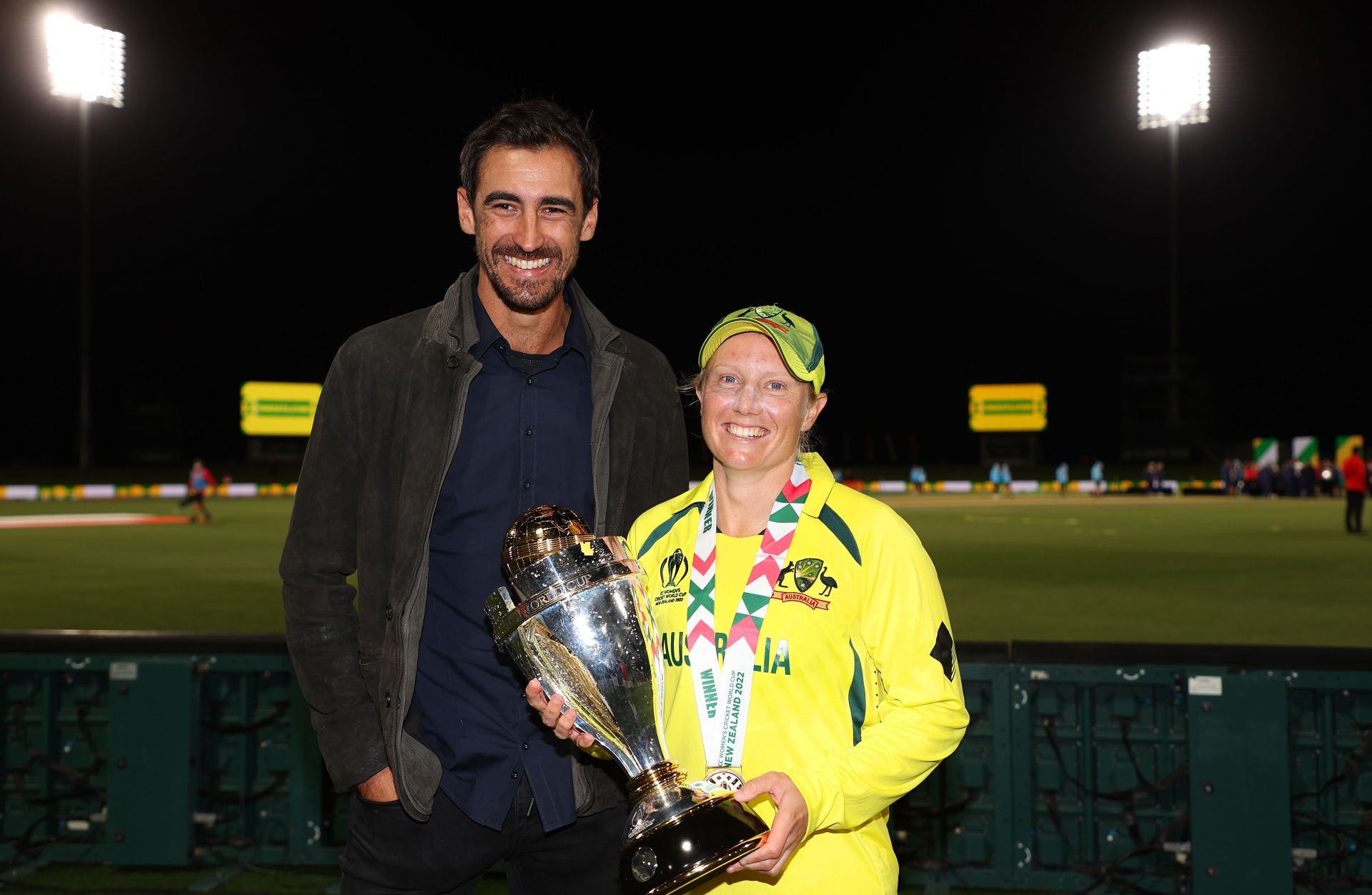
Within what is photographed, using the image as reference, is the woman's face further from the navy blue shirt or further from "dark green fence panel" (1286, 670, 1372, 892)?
"dark green fence panel" (1286, 670, 1372, 892)

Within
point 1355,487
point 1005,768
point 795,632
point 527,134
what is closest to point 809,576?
point 795,632

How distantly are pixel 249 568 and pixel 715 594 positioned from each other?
557 inches

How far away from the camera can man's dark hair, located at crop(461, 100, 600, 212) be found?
233 centimetres

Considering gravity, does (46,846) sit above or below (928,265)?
below

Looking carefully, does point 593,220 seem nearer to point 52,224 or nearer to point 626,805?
point 626,805

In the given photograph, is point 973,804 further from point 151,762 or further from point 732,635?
point 151,762

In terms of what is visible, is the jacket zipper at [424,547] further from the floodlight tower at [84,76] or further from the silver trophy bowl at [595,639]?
the floodlight tower at [84,76]

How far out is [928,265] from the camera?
198ft

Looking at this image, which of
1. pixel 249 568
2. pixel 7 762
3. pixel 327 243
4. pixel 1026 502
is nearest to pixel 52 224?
pixel 327 243

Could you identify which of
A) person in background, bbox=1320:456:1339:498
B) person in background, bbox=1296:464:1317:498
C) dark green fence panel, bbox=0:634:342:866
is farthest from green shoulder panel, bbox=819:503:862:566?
person in background, bbox=1320:456:1339:498

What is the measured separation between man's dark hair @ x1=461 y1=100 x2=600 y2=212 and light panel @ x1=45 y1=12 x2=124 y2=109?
40.5 meters

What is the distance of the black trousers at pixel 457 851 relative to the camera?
228cm

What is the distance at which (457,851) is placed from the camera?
7.49ft

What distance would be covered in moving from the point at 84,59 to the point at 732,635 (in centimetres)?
4200
